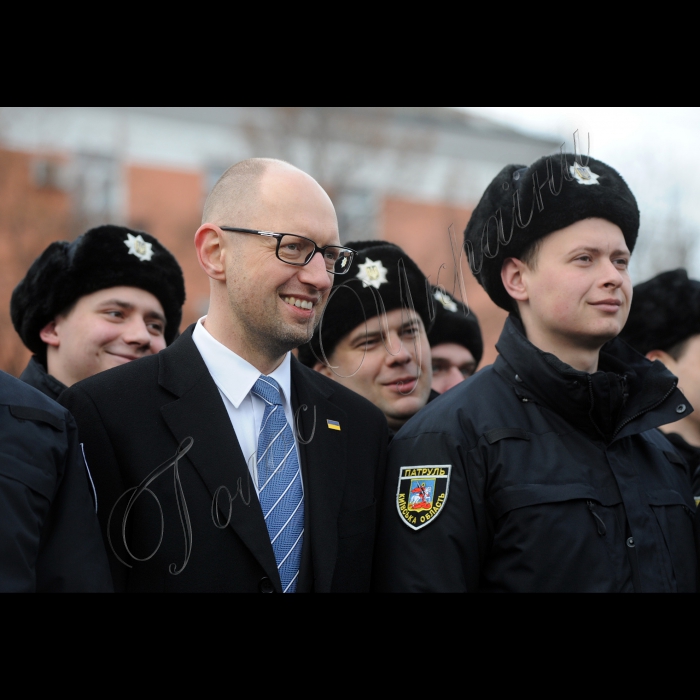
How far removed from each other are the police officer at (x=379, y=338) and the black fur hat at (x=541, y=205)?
26.3 inches

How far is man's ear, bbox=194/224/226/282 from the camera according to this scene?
112 inches

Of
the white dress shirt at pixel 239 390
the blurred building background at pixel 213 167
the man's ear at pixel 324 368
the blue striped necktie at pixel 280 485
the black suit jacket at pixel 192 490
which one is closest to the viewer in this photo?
the black suit jacket at pixel 192 490

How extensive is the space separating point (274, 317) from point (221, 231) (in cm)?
34

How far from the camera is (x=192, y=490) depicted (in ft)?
8.36

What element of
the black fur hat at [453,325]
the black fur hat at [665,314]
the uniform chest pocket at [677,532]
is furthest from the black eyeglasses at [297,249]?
the black fur hat at [665,314]

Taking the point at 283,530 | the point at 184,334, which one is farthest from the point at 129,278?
the point at 283,530

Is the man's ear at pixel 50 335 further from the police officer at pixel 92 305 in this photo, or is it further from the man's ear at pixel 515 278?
the man's ear at pixel 515 278

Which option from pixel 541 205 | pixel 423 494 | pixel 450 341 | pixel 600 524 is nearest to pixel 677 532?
pixel 600 524

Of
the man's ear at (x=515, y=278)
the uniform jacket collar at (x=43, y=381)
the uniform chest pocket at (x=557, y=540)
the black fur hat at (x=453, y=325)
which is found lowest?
the uniform chest pocket at (x=557, y=540)

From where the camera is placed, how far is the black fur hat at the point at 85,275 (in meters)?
3.72

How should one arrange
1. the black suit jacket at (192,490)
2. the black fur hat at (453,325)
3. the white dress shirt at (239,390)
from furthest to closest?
the black fur hat at (453,325), the white dress shirt at (239,390), the black suit jacket at (192,490)

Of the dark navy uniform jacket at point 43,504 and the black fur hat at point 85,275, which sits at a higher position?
the black fur hat at point 85,275

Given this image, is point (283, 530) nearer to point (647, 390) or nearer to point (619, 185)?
point (647, 390)

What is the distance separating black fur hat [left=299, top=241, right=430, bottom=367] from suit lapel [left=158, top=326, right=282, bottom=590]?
105 centimetres
